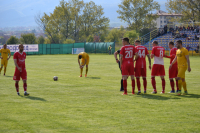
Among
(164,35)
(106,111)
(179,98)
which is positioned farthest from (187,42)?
(106,111)

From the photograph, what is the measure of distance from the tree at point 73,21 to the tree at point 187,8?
113 feet

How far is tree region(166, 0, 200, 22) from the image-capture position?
66188mm

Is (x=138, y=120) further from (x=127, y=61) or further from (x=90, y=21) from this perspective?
(x=90, y=21)

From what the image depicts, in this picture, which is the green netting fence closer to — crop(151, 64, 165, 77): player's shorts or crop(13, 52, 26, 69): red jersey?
crop(151, 64, 165, 77): player's shorts

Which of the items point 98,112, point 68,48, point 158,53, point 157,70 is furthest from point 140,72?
point 68,48

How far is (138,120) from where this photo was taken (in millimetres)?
6316

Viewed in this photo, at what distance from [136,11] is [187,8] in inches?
908

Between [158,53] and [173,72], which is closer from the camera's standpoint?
[158,53]

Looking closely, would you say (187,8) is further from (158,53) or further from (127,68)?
(127,68)

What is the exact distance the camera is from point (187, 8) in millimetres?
67812

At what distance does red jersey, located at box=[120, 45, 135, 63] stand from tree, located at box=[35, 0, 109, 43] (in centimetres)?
8352

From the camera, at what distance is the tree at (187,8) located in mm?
66188

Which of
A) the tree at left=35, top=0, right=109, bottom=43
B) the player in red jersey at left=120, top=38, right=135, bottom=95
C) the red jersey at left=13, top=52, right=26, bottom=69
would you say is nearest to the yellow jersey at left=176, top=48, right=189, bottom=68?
the player in red jersey at left=120, top=38, right=135, bottom=95

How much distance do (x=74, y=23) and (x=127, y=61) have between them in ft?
300
